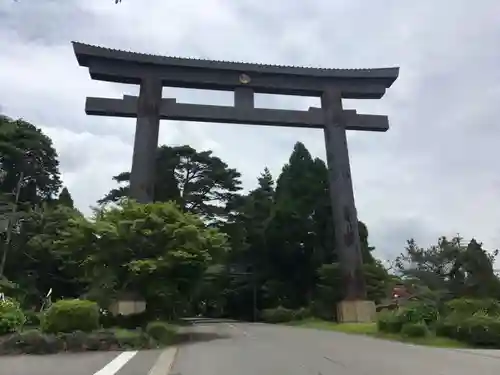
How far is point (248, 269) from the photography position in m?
43.5

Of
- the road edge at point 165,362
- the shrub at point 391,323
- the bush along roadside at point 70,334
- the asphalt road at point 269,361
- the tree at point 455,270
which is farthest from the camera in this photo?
the tree at point 455,270

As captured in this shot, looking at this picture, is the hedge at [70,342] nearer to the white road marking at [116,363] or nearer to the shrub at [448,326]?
the white road marking at [116,363]

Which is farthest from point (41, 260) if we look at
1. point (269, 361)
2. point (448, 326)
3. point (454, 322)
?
point (269, 361)

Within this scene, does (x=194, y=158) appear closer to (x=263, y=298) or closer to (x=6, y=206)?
(x=263, y=298)

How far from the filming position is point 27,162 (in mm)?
41969

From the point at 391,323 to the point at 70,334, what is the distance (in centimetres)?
1113

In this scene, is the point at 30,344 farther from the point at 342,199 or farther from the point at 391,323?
the point at 342,199

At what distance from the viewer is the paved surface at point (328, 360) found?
9820 millimetres

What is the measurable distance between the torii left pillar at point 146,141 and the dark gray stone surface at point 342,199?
9.07 metres

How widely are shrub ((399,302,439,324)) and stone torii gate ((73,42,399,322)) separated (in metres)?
7.37

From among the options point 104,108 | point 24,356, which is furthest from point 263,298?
point 24,356

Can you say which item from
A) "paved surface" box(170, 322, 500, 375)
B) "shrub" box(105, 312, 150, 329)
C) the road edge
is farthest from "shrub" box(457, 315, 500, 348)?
"shrub" box(105, 312, 150, 329)

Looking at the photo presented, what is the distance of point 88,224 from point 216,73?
11.8 meters

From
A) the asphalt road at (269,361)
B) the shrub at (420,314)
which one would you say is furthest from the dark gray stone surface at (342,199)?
the asphalt road at (269,361)
